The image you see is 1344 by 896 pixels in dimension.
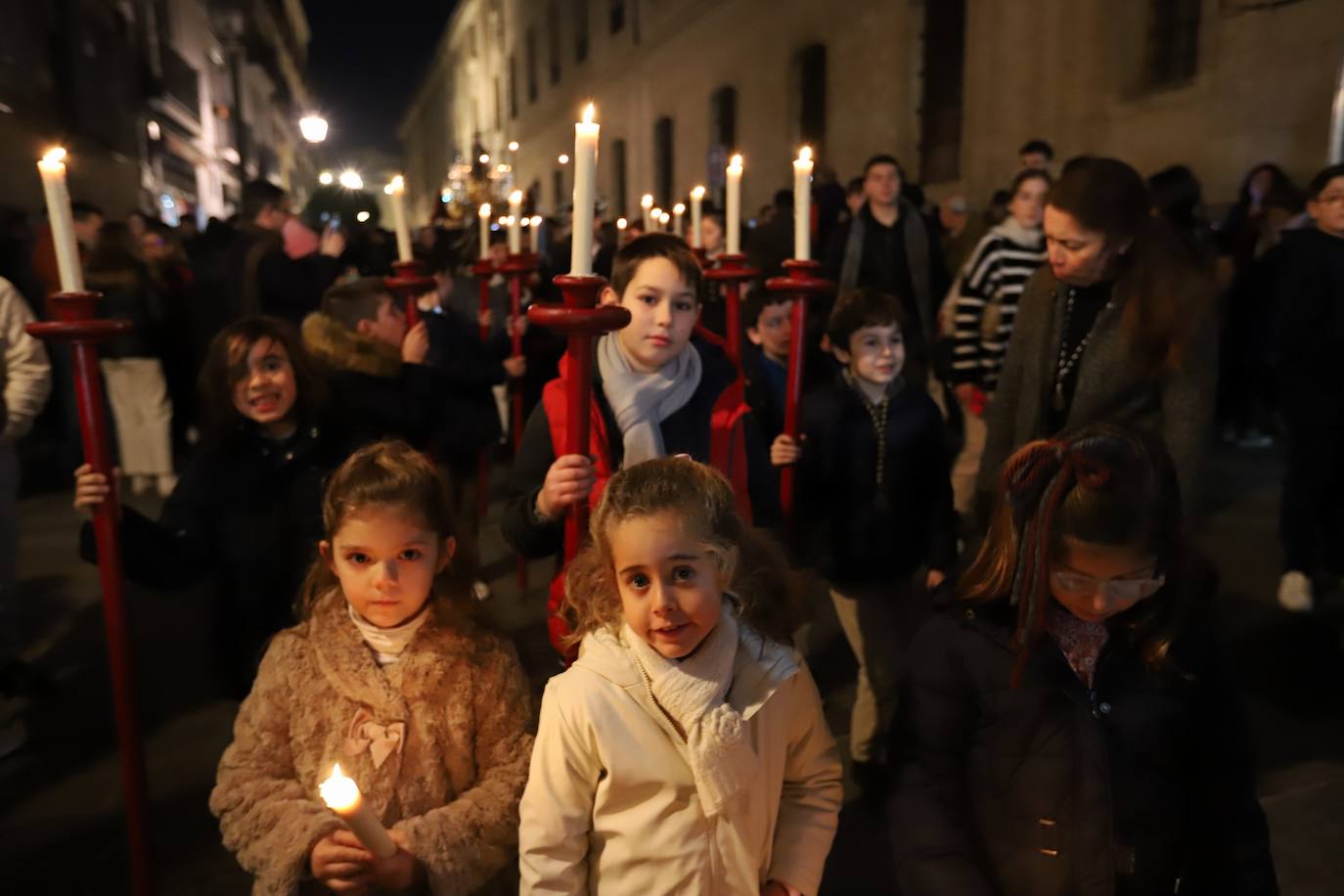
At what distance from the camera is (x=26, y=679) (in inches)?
148

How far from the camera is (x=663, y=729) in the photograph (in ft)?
5.49

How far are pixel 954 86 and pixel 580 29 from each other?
17.7 metres

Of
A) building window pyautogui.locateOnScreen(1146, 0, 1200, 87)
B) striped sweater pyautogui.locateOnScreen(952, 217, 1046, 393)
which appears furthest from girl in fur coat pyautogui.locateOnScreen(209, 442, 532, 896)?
building window pyautogui.locateOnScreen(1146, 0, 1200, 87)

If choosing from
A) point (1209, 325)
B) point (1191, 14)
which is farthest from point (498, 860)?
point (1191, 14)

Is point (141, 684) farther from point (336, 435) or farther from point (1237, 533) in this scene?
point (1237, 533)

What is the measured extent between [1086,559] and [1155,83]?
29.7 ft

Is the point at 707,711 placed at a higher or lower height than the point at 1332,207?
lower

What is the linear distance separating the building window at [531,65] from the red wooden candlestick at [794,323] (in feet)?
107

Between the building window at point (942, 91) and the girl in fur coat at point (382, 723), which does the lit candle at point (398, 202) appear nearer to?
the girl in fur coat at point (382, 723)

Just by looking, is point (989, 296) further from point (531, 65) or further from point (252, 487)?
point (531, 65)

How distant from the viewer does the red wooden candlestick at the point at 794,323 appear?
2.59 metres

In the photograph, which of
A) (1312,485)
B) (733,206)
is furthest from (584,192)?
(1312,485)

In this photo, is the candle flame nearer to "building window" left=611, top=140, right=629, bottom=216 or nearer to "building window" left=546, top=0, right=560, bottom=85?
"building window" left=611, top=140, right=629, bottom=216

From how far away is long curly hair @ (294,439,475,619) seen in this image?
201cm
